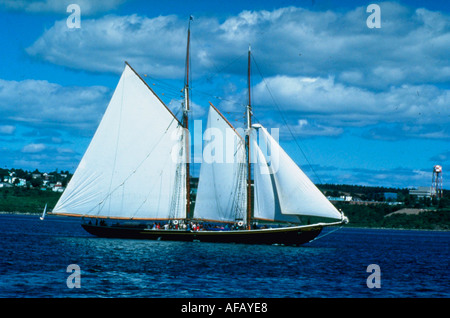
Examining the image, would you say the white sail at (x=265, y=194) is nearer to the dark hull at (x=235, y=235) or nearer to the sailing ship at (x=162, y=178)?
the sailing ship at (x=162, y=178)

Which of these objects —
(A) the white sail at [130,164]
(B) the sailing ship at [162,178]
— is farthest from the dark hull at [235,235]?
(A) the white sail at [130,164]

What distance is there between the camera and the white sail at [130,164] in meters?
82.0

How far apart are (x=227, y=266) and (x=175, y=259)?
7437 millimetres

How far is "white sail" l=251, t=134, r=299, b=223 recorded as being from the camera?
78.9 meters

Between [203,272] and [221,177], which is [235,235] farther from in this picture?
[203,272]

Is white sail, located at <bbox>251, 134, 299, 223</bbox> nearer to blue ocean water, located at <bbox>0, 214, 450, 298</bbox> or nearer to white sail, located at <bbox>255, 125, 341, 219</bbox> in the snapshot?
white sail, located at <bbox>255, 125, 341, 219</bbox>

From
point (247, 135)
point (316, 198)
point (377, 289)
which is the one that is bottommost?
point (377, 289)

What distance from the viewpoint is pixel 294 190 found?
3022 inches

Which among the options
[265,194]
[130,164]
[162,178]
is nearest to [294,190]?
[265,194]

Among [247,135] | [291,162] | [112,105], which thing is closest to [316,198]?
[291,162]

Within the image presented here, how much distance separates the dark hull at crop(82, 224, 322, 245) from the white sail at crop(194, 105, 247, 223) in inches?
88.6

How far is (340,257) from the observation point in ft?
247

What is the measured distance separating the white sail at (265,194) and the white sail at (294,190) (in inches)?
32.4
